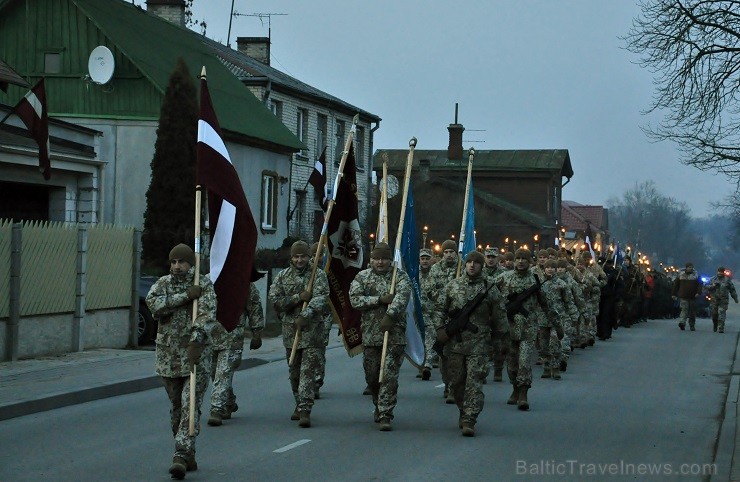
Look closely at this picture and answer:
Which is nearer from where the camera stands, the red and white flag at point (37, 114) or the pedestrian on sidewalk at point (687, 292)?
the red and white flag at point (37, 114)

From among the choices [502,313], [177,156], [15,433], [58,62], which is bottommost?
[15,433]

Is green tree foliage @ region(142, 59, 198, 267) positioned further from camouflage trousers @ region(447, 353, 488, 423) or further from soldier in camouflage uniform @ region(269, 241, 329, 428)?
camouflage trousers @ region(447, 353, 488, 423)

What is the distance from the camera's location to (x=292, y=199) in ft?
149

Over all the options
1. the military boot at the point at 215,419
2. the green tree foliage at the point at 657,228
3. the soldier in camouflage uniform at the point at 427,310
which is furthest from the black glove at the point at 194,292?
the green tree foliage at the point at 657,228

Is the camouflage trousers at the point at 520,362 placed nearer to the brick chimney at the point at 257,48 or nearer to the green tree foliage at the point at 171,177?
the green tree foliage at the point at 171,177

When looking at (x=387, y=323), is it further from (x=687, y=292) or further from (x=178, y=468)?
(x=687, y=292)

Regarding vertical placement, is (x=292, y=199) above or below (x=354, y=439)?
above

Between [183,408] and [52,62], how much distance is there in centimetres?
2781

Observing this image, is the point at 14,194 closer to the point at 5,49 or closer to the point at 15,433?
the point at 5,49

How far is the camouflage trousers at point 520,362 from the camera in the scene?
1502cm

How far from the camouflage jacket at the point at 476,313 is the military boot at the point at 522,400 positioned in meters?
2.16

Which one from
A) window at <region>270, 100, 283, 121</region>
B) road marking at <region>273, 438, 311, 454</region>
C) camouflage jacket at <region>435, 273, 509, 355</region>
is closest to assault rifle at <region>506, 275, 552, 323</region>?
camouflage jacket at <region>435, 273, 509, 355</region>

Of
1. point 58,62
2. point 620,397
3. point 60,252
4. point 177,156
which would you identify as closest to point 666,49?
point 620,397

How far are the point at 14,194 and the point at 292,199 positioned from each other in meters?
16.5
